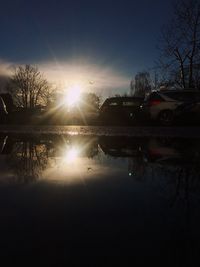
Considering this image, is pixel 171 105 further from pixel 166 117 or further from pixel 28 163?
pixel 28 163

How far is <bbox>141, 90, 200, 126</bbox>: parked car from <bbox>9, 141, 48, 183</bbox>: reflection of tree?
10.5m

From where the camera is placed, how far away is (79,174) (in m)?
4.51

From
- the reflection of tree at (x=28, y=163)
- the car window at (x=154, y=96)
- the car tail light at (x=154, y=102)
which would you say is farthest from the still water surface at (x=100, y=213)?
the car window at (x=154, y=96)

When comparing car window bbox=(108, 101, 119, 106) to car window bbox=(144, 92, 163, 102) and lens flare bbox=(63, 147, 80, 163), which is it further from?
lens flare bbox=(63, 147, 80, 163)

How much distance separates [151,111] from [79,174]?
12.9m

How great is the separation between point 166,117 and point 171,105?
59cm

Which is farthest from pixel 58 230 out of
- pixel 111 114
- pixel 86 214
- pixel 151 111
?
pixel 111 114

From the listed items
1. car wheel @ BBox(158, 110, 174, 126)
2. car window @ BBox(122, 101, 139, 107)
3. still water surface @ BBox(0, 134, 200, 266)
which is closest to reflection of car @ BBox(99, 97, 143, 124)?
car window @ BBox(122, 101, 139, 107)

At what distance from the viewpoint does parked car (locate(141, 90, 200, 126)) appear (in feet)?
54.6

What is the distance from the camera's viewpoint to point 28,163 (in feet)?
17.4

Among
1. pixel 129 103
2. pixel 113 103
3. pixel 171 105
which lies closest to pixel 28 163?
pixel 171 105

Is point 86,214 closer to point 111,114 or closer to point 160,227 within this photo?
point 160,227

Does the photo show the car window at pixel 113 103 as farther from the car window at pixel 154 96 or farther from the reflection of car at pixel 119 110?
the car window at pixel 154 96

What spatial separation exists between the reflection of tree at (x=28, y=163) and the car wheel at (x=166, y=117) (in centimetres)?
1053
